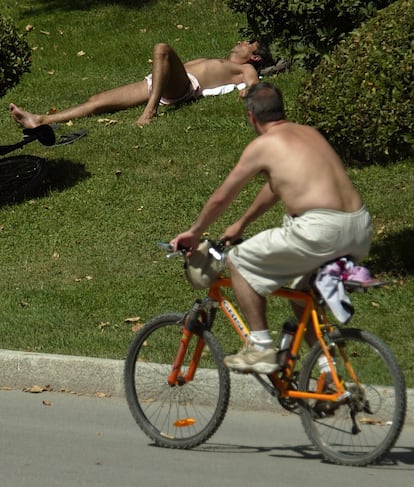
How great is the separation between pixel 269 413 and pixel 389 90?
278 centimetres

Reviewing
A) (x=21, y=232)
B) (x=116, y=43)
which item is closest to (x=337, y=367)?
(x=21, y=232)

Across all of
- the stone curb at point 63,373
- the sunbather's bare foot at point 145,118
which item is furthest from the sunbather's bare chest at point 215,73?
the stone curb at point 63,373

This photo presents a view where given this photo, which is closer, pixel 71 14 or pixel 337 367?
pixel 337 367

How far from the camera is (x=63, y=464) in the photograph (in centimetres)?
630

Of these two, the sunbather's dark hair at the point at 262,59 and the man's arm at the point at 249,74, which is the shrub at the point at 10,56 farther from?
the sunbather's dark hair at the point at 262,59

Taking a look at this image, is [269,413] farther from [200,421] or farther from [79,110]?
[79,110]

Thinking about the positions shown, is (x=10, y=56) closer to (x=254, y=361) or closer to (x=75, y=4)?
(x=254, y=361)

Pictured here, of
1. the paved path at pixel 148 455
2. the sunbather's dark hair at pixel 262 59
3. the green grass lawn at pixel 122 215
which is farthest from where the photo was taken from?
the sunbather's dark hair at pixel 262 59

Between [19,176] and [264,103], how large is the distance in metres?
6.50

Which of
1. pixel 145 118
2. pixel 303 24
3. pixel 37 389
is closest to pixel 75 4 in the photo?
pixel 145 118

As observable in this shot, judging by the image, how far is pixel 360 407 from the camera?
6039mm

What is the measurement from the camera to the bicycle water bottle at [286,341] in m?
6.19

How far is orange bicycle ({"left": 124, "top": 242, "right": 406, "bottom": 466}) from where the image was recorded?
5.95 metres

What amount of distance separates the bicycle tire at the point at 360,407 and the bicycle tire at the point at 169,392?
499 mm
